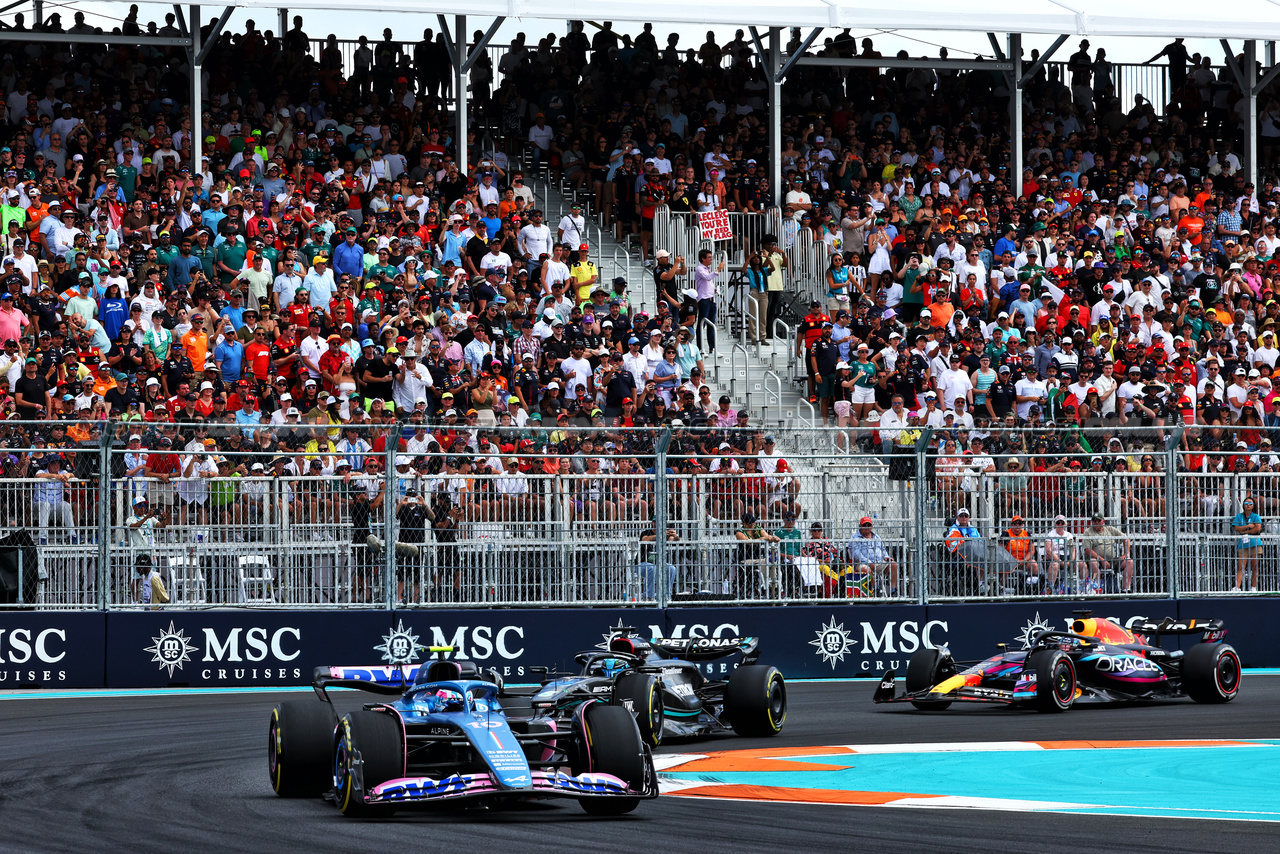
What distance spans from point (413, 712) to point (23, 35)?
1745 cm

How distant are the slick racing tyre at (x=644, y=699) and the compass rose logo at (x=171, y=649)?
6.46 metres

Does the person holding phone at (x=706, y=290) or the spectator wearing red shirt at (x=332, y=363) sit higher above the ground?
the person holding phone at (x=706, y=290)

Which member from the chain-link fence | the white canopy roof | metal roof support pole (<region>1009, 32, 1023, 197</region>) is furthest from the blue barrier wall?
metal roof support pole (<region>1009, 32, 1023, 197</region>)

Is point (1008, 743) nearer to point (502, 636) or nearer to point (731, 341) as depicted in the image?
point (502, 636)

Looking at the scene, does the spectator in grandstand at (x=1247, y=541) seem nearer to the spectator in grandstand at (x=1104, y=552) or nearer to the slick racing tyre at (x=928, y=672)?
the spectator in grandstand at (x=1104, y=552)

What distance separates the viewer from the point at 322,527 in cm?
1745

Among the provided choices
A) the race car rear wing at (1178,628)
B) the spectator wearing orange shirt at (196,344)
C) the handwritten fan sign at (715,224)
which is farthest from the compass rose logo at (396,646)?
the handwritten fan sign at (715,224)

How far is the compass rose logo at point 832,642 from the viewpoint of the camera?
19.0 m

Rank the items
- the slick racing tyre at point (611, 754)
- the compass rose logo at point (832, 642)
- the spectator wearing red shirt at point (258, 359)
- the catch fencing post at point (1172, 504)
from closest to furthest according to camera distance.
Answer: the slick racing tyre at point (611, 754)
the compass rose logo at point (832, 642)
the catch fencing post at point (1172, 504)
the spectator wearing red shirt at point (258, 359)

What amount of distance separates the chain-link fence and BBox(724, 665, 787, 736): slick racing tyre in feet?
13.9

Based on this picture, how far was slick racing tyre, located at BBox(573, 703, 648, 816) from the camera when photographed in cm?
995

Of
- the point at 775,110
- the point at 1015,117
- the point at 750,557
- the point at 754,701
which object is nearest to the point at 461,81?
the point at 775,110

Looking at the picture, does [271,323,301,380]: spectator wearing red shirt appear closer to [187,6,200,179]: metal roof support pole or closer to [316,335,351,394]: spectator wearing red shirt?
[316,335,351,394]: spectator wearing red shirt

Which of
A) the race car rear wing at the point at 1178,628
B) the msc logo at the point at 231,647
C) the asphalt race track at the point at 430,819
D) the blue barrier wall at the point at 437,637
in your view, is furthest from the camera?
the msc logo at the point at 231,647
